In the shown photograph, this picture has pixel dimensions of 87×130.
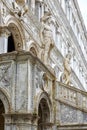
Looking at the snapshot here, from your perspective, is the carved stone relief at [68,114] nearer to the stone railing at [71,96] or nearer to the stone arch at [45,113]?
the stone railing at [71,96]

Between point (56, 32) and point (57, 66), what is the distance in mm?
2816

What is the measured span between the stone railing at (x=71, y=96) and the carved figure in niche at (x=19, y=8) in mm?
5177

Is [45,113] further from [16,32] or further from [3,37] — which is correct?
[16,32]

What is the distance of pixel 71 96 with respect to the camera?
1520 centimetres

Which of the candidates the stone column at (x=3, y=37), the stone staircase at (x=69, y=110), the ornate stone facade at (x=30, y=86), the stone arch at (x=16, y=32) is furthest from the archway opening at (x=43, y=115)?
the stone arch at (x=16, y=32)

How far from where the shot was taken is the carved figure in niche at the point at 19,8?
60.8ft

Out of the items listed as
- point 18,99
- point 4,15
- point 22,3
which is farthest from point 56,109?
point 22,3

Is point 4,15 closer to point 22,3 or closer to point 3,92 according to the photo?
point 22,3

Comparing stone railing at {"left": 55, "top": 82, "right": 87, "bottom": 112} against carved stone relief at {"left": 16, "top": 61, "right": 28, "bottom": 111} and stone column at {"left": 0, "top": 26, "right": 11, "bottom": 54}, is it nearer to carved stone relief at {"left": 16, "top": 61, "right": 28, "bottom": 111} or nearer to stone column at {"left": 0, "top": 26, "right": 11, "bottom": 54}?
carved stone relief at {"left": 16, "top": 61, "right": 28, "bottom": 111}

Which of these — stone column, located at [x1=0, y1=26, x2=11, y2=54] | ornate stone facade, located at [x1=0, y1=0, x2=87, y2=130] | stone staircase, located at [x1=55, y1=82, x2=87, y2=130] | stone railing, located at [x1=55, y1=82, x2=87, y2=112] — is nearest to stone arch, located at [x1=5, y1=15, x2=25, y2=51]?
ornate stone facade, located at [x1=0, y1=0, x2=87, y2=130]

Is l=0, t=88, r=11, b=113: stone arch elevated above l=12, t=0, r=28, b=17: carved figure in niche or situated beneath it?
situated beneath

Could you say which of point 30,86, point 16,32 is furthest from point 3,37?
point 30,86

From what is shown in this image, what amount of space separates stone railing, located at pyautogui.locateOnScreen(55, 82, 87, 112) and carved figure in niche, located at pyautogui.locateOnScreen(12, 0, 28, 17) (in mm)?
5177

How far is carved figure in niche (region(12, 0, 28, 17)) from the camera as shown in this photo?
60.8ft
